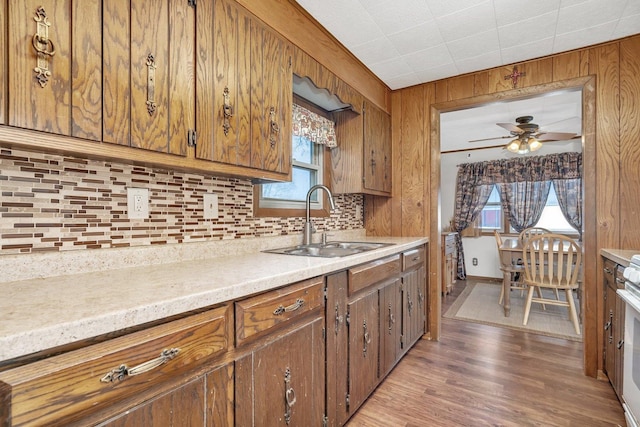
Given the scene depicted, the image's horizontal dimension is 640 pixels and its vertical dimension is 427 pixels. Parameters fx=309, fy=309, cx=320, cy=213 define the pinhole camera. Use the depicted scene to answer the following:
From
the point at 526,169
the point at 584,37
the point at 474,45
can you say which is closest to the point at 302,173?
the point at 474,45

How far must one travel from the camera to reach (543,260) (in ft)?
10.6

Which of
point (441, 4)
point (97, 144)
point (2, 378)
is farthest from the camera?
point (441, 4)

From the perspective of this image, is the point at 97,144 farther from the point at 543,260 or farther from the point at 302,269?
the point at 543,260

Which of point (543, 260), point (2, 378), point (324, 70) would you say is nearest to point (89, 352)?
point (2, 378)

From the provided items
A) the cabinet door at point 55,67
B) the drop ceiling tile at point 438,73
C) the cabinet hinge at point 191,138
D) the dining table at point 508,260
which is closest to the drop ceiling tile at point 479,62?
the drop ceiling tile at point 438,73

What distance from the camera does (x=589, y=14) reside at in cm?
187

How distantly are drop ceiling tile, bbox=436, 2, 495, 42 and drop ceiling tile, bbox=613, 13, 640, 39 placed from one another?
793 mm

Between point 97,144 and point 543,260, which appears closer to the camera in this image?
point 97,144

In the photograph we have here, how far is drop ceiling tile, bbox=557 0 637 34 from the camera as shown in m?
1.78

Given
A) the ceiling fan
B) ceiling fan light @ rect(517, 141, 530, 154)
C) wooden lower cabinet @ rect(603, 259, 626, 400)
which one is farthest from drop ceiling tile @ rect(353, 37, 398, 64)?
ceiling fan light @ rect(517, 141, 530, 154)

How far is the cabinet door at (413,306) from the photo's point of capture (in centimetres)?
234

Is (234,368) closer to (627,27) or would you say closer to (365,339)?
(365,339)

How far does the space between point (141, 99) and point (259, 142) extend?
1.82 feet

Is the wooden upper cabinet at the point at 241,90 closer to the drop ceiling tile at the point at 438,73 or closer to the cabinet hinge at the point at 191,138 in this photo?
the cabinet hinge at the point at 191,138
